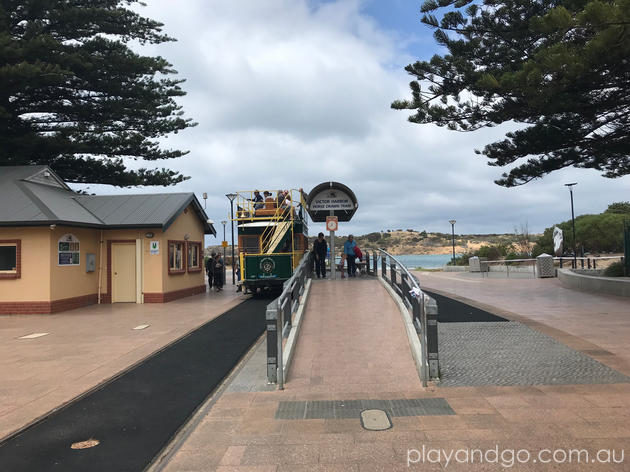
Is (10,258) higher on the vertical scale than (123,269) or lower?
higher

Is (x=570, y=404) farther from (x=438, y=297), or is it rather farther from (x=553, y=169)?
(x=553, y=169)

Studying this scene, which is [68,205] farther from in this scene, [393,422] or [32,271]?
[393,422]

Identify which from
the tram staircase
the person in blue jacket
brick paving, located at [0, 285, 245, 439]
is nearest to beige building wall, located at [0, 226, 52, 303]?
brick paving, located at [0, 285, 245, 439]

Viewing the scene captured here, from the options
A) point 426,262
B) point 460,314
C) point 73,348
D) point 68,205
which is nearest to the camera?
point 73,348

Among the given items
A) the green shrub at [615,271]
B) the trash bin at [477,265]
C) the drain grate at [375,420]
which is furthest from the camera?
the trash bin at [477,265]

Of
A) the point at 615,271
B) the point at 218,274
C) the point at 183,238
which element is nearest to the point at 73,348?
the point at 183,238

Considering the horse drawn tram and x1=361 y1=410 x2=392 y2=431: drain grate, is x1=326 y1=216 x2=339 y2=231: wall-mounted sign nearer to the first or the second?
the horse drawn tram

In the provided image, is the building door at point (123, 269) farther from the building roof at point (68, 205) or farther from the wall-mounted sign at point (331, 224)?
the wall-mounted sign at point (331, 224)

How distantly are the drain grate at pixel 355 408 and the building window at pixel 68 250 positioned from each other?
11.4 m

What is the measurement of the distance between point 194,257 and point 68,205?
18.9ft

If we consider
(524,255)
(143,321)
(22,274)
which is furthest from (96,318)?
(524,255)

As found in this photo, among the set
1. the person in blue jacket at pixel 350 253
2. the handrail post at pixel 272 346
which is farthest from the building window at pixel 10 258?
the handrail post at pixel 272 346

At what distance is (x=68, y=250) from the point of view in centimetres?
1404

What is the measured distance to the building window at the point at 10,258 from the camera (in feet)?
43.1
